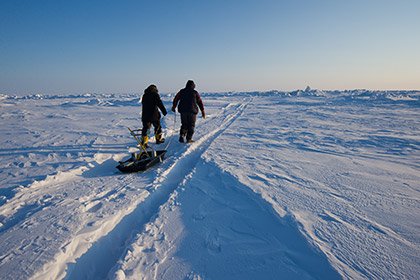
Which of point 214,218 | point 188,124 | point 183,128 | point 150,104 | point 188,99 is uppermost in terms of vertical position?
point 188,99

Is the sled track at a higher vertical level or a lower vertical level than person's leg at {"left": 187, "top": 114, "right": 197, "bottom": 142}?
Answer: lower

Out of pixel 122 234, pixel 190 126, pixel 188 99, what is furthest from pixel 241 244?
pixel 188 99

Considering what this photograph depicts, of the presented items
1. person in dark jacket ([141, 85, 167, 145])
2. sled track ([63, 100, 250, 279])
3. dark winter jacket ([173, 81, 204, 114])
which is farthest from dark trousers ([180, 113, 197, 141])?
sled track ([63, 100, 250, 279])

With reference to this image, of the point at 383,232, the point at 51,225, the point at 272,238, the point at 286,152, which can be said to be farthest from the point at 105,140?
the point at 383,232

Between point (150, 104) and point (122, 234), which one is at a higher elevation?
point (150, 104)

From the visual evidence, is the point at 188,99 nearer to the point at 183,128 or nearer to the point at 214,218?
the point at 183,128

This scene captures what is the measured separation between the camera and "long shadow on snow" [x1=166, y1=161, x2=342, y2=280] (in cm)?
160

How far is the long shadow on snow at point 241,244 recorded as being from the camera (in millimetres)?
1596

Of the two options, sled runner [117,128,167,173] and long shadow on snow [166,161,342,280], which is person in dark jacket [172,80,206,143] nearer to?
sled runner [117,128,167,173]

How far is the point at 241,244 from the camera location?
6.16ft

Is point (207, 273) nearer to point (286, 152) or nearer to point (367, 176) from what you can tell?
point (367, 176)

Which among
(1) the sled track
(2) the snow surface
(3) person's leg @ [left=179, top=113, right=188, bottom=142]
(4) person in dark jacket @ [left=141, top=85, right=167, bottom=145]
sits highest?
(4) person in dark jacket @ [left=141, top=85, right=167, bottom=145]

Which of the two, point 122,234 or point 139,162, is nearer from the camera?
point 122,234

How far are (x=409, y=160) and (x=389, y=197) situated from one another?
2355mm
